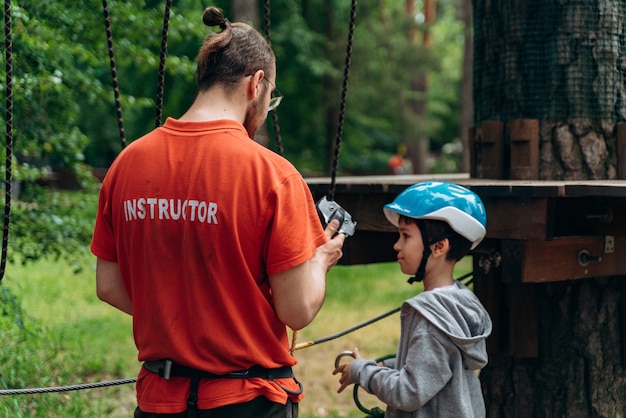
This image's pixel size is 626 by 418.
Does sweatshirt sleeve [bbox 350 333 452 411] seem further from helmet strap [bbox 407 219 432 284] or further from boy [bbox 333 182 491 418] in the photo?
helmet strap [bbox 407 219 432 284]

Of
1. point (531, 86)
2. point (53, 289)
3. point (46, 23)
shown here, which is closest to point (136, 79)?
point (53, 289)

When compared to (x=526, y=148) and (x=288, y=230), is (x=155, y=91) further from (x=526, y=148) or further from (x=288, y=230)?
(x=288, y=230)

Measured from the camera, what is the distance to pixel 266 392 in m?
2.29

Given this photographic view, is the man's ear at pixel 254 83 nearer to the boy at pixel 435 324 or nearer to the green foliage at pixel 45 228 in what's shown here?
the boy at pixel 435 324

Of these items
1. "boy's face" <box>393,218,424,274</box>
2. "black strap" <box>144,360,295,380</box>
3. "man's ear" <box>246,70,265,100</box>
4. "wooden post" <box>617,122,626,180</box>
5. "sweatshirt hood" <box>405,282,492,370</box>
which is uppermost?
"man's ear" <box>246,70,265,100</box>

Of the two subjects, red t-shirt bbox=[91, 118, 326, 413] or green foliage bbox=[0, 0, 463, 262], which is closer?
red t-shirt bbox=[91, 118, 326, 413]

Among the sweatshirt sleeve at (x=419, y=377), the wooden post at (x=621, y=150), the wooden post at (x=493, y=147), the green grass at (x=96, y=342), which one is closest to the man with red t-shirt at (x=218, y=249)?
the sweatshirt sleeve at (x=419, y=377)

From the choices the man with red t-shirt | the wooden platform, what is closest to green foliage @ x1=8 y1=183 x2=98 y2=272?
the wooden platform

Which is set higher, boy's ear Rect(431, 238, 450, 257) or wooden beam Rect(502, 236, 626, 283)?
boy's ear Rect(431, 238, 450, 257)

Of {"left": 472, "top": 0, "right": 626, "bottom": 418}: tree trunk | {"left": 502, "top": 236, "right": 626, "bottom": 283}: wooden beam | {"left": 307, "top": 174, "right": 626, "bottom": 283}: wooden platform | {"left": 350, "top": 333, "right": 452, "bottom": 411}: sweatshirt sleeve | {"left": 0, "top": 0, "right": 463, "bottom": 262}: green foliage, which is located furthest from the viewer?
{"left": 0, "top": 0, "right": 463, "bottom": 262}: green foliage

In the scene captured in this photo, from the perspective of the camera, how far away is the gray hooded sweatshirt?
2.57 metres

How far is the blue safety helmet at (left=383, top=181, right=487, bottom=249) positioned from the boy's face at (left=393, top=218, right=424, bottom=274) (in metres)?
0.06

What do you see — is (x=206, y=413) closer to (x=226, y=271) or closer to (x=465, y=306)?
(x=226, y=271)

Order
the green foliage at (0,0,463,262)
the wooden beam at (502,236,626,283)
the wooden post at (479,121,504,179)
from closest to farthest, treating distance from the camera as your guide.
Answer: the wooden beam at (502,236,626,283)
the wooden post at (479,121,504,179)
the green foliage at (0,0,463,262)
